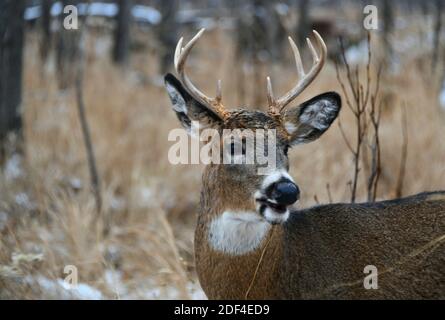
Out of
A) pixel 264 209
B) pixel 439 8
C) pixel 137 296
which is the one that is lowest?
pixel 137 296

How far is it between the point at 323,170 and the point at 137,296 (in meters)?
3.16

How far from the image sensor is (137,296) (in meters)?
4.90

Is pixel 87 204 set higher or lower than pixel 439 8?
lower

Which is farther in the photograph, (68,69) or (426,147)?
(68,69)

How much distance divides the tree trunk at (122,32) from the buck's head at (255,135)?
1024cm

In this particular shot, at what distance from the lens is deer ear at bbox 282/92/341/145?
3.64 meters

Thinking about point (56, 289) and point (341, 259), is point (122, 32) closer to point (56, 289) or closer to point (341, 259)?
point (56, 289)

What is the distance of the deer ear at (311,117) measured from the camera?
3637mm

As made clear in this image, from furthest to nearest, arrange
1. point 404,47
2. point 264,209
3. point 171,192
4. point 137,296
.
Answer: point 404,47, point 171,192, point 137,296, point 264,209

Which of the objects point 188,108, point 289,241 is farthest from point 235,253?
point 188,108

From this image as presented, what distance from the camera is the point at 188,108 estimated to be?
3.55 m

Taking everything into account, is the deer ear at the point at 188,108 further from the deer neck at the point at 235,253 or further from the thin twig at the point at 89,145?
the thin twig at the point at 89,145
